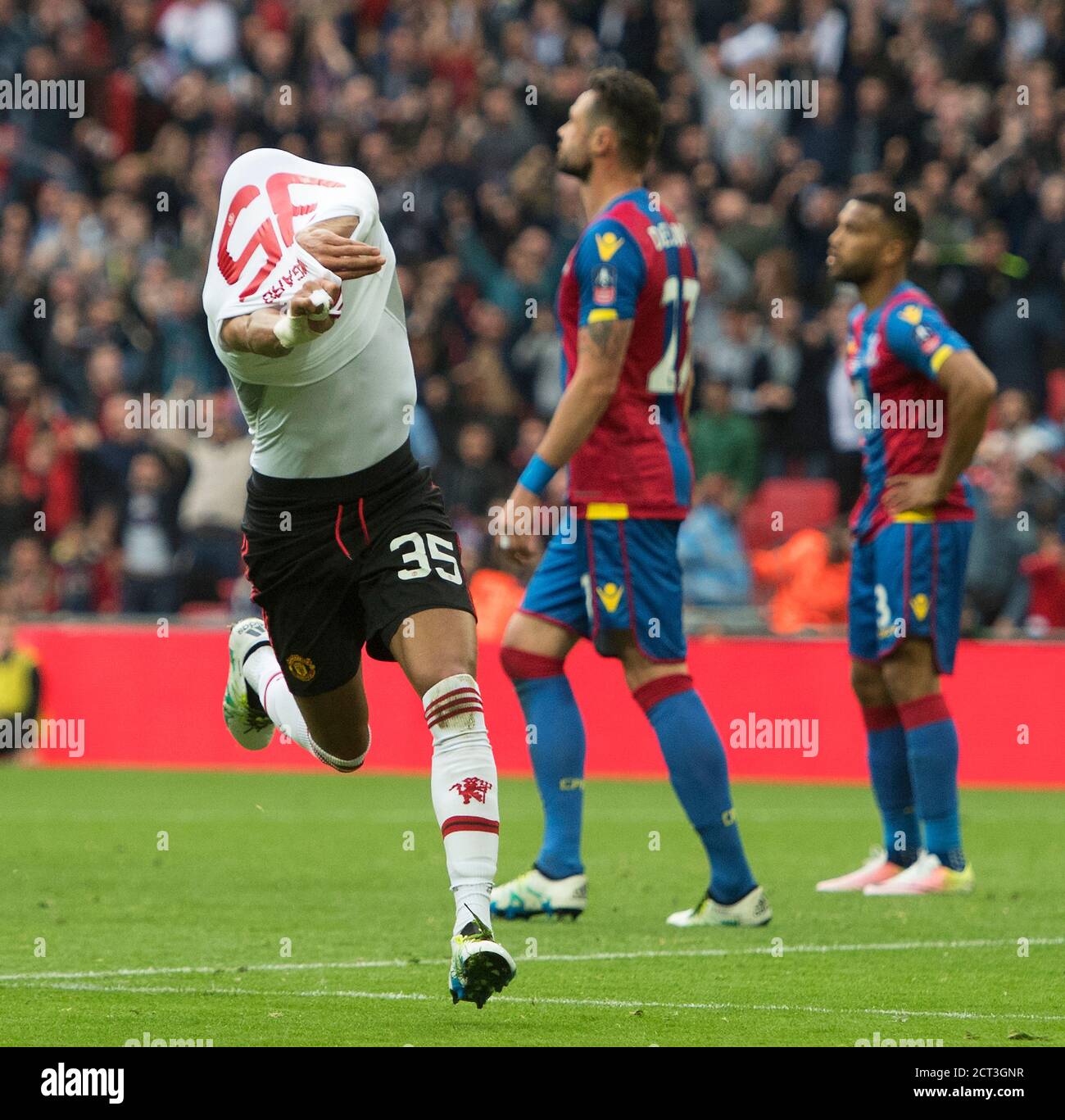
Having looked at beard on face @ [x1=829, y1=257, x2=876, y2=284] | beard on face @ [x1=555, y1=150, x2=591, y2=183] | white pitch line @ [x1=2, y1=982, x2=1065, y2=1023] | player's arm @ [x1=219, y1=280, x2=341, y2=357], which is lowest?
white pitch line @ [x1=2, y1=982, x2=1065, y2=1023]

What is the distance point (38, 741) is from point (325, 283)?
1129 centimetres

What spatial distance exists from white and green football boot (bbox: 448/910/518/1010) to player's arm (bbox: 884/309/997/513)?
13.2ft

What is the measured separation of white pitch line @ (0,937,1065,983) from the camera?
6.51 metres

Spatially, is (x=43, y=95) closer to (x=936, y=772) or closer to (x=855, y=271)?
(x=855, y=271)

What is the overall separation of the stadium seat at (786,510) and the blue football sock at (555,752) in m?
8.80

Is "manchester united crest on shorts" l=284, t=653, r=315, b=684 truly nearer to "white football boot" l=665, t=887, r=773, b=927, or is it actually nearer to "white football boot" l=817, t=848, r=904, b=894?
"white football boot" l=665, t=887, r=773, b=927

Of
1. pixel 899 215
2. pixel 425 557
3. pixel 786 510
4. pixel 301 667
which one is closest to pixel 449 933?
pixel 301 667

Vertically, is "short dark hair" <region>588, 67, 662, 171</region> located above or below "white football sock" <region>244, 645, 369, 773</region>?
above

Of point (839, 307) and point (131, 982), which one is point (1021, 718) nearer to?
point (839, 307)

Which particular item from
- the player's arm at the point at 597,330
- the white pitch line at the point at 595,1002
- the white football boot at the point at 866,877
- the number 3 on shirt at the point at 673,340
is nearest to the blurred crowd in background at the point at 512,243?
the white football boot at the point at 866,877

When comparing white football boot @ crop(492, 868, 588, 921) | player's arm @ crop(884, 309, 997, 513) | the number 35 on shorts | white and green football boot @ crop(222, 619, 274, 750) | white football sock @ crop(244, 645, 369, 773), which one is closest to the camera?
the number 35 on shorts

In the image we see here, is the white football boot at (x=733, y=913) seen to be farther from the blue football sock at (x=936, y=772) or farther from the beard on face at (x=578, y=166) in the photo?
the beard on face at (x=578, y=166)

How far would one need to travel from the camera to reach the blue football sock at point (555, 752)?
814 centimetres
